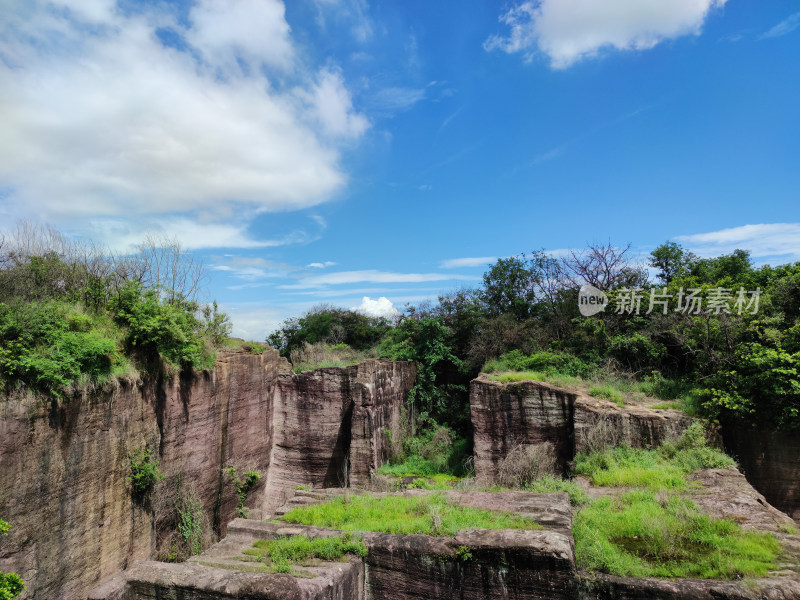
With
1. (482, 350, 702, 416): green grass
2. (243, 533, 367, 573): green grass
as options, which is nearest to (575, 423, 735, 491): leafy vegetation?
(482, 350, 702, 416): green grass

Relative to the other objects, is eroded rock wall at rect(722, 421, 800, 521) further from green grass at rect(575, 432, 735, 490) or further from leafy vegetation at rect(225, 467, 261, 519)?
leafy vegetation at rect(225, 467, 261, 519)

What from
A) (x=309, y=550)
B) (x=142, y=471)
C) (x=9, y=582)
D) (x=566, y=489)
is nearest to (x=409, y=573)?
(x=309, y=550)

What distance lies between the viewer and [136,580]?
18.9 ft

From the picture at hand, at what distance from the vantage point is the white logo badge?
16453 mm

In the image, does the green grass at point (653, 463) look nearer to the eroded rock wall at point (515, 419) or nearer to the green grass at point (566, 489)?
the green grass at point (566, 489)

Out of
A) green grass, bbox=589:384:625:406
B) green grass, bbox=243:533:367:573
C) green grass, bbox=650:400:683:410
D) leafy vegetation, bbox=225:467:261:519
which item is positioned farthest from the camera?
leafy vegetation, bbox=225:467:261:519

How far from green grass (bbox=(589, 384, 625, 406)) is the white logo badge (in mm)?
4837

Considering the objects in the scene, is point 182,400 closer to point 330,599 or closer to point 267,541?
point 267,541

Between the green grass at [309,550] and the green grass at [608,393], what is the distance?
8043 mm

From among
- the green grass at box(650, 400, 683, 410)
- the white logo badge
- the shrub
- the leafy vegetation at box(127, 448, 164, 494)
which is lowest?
the shrub

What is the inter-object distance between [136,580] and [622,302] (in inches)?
614

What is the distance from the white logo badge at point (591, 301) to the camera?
1645 centimetres

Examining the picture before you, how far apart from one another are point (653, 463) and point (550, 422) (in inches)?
108

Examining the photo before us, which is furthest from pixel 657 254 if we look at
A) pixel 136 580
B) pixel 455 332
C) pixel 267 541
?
pixel 136 580
